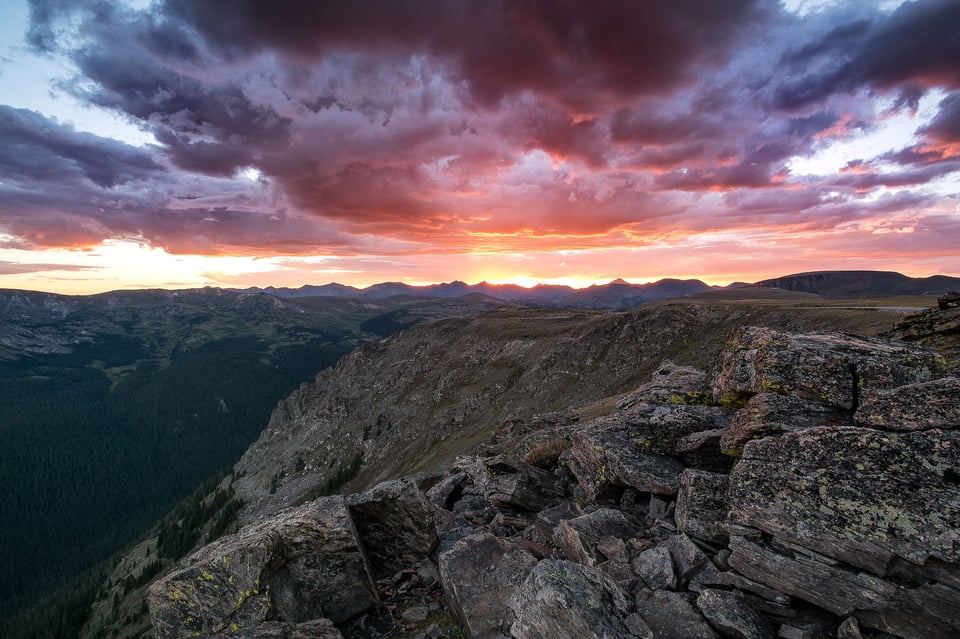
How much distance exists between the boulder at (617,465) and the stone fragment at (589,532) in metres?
1.90

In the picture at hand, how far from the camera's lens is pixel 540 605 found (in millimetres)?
11602

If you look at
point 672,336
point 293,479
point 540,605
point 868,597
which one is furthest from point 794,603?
point 293,479

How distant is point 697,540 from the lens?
14711 mm

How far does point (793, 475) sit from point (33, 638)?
243 m

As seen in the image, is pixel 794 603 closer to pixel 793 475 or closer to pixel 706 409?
pixel 793 475

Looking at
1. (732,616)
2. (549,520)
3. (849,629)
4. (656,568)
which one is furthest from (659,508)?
(849,629)

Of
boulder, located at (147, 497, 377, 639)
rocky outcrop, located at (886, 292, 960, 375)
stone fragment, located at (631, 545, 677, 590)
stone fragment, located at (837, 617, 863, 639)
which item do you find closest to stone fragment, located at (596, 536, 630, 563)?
stone fragment, located at (631, 545, 677, 590)

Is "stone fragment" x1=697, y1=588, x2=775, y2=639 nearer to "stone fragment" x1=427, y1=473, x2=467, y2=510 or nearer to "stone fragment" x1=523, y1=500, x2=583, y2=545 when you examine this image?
"stone fragment" x1=523, y1=500, x2=583, y2=545

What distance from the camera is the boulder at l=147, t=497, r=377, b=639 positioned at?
13.5m

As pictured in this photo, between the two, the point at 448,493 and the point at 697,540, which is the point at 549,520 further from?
the point at 448,493

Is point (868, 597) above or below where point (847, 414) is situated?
below

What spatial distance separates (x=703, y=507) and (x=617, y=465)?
174 inches

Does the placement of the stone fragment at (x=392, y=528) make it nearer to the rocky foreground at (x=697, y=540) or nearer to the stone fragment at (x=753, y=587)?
the rocky foreground at (x=697, y=540)

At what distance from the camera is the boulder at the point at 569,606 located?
437 inches
